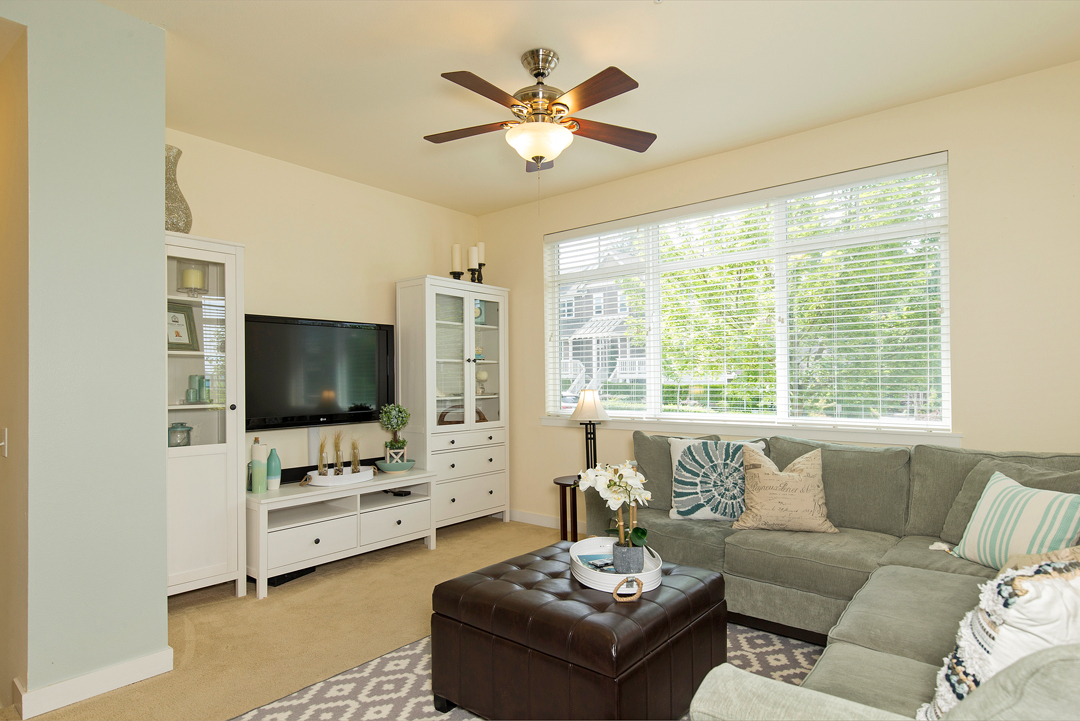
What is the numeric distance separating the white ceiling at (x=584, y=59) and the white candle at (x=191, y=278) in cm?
89

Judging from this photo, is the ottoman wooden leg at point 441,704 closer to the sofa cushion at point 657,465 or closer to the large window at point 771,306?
the sofa cushion at point 657,465

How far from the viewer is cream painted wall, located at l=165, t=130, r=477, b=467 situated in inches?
145

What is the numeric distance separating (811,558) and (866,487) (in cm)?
59

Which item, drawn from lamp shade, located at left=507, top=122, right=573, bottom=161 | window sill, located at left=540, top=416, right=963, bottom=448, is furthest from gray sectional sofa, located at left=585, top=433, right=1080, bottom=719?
lamp shade, located at left=507, top=122, right=573, bottom=161

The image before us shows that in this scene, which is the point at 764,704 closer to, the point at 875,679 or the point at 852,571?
the point at 875,679

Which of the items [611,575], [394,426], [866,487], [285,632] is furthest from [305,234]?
[866,487]

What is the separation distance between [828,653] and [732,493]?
1479 mm

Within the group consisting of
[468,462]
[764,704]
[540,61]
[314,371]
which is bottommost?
[468,462]

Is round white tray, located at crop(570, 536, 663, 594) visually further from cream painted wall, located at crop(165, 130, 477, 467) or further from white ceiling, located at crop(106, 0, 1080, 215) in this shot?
cream painted wall, located at crop(165, 130, 477, 467)

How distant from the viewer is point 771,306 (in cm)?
377

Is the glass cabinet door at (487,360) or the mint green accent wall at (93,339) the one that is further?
the glass cabinet door at (487,360)

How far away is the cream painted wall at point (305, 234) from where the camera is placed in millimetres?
3682

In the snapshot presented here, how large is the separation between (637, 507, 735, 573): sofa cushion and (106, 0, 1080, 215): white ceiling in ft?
7.39

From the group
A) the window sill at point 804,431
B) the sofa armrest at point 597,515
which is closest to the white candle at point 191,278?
the sofa armrest at point 597,515
